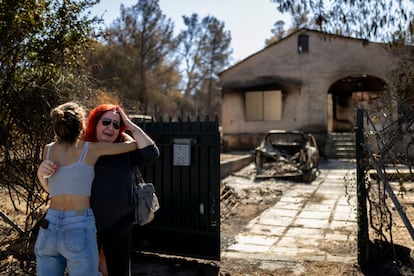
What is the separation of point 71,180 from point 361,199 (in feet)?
11.0

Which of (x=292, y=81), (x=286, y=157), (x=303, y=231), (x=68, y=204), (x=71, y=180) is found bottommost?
(x=303, y=231)

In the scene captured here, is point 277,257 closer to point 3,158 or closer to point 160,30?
point 3,158

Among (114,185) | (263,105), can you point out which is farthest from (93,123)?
(263,105)

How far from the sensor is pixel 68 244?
99.6 inches

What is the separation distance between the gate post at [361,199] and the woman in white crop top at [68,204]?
3.05m

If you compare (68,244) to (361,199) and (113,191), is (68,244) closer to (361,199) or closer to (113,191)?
(113,191)

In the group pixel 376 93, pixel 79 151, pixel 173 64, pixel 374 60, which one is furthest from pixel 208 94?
pixel 79 151

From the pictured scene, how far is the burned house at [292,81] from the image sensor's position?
A: 21.3 m

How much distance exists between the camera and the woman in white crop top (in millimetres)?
2562

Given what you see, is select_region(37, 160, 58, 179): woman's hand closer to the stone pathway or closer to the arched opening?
the stone pathway

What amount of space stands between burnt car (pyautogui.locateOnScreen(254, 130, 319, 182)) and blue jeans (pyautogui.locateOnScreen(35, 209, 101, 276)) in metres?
10.8

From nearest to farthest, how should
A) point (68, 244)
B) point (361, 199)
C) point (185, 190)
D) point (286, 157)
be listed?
point (68, 244), point (361, 199), point (185, 190), point (286, 157)

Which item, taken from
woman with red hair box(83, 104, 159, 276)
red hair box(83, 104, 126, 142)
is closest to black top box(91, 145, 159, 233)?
woman with red hair box(83, 104, 159, 276)

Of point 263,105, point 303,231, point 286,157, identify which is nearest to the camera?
point 303,231
